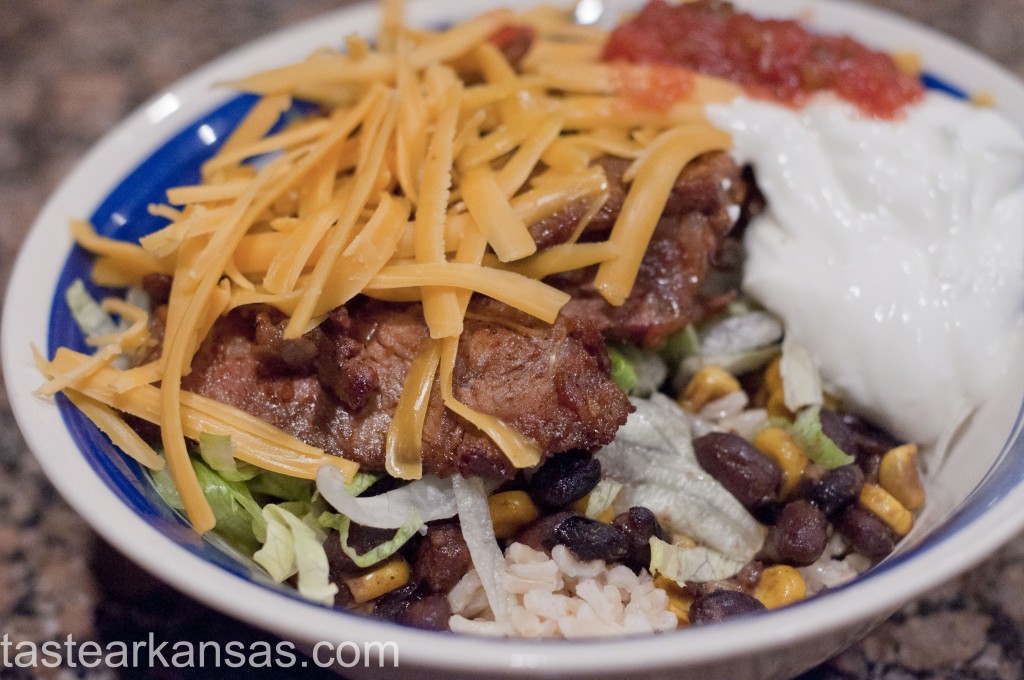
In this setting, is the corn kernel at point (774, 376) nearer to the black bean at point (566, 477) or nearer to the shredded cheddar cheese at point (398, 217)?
the shredded cheddar cheese at point (398, 217)

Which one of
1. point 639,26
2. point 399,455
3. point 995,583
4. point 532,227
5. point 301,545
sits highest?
point 639,26

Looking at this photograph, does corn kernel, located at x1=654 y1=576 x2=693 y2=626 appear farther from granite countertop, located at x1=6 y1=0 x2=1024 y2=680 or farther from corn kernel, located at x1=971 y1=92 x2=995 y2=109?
corn kernel, located at x1=971 y1=92 x2=995 y2=109

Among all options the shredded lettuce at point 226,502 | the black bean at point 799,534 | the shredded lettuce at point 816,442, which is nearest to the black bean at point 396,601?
the shredded lettuce at point 226,502

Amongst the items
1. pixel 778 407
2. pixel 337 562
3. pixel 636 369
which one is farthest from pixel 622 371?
pixel 337 562

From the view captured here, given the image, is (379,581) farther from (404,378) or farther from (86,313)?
(86,313)

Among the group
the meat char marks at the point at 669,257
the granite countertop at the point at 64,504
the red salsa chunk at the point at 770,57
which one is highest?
the red salsa chunk at the point at 770,57

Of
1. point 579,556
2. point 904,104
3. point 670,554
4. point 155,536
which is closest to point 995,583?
point 670,554

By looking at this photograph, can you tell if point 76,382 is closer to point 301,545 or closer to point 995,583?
point 301,545
